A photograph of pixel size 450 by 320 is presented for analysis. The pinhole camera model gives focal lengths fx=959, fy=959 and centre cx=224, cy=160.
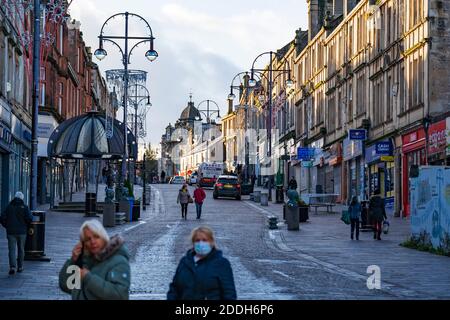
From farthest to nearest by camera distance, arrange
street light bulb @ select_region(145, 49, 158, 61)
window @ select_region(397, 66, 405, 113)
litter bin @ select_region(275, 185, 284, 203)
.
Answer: litter bin @ select_region(275, 185, 284, 203)
window @ select_region(397, 66, 405, 113)
street light bulb @ select_region(145, 49, 158, 61)

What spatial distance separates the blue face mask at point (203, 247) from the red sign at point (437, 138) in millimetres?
29422

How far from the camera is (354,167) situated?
5722 centimetres

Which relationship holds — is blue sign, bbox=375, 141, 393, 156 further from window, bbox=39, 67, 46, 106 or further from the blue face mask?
the blue face mask

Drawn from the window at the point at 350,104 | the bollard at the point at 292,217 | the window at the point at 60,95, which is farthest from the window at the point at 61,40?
the bollard at the point at 292,217

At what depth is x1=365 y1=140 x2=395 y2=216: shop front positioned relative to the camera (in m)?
46.8

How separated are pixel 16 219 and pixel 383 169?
1304 inches

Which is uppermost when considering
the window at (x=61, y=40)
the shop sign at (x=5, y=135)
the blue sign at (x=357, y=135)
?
the window at (x=61, y=40)

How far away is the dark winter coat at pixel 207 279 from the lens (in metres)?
7.89

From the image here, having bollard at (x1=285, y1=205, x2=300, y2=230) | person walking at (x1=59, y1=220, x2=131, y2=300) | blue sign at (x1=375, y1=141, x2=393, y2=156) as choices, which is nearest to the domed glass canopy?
blue sign at (x1=375, y1=141, x2=393, y2=156)

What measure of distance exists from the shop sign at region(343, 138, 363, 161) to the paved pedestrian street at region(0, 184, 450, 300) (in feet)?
46.6

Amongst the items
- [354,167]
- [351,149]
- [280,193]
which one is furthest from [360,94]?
[280,193]

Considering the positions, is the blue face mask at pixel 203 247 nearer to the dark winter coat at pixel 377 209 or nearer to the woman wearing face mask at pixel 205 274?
the woman wearing face mask at pixel 205 274

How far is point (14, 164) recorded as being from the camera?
40875mm

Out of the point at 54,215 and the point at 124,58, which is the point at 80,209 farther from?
the point at 124,58
